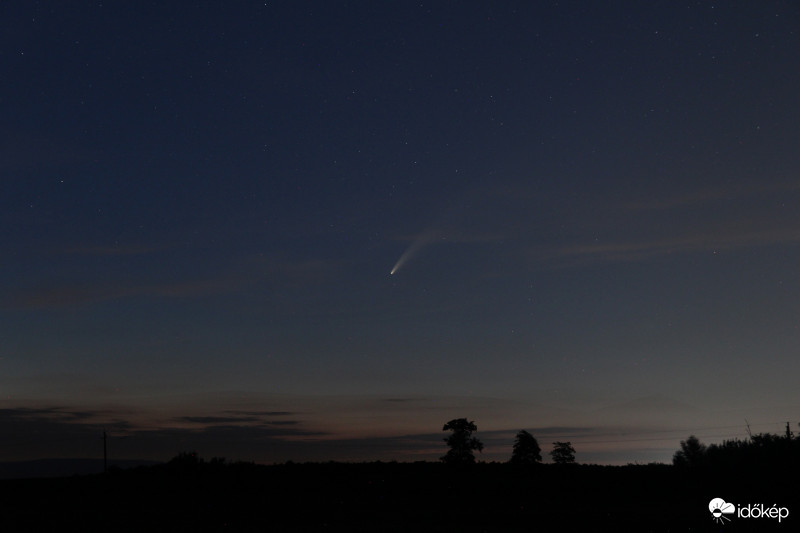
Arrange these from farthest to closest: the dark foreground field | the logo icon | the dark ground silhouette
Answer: the logo icon, the dark ground silhouette, the dark foreground field

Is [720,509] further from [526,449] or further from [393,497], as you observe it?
[526,449]

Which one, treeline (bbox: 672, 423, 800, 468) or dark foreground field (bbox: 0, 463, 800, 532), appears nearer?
dark foreground field (bbox: 0, 463, 800, 532)

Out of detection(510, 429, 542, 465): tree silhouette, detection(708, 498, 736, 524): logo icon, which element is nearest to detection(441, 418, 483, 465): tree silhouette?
detection(510, 429, 542, 465): tree silhouette

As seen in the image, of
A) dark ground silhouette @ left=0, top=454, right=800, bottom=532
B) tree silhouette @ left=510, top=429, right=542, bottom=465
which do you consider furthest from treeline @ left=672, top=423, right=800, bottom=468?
tree silhouette @ left=510, top=429, right=542, bottom=465

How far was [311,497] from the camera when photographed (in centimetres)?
3891

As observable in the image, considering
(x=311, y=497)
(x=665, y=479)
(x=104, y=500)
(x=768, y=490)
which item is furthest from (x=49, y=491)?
(x=768, y=490)

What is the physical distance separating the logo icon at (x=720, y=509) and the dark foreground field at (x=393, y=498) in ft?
1.23

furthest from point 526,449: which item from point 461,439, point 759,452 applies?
point 759,452

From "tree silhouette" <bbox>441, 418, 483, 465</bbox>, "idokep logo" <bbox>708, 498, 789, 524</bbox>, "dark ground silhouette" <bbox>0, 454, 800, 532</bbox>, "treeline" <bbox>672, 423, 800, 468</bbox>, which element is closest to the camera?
"dark ground silhouette" <bbox>0, 454, 800, 532</bbox>

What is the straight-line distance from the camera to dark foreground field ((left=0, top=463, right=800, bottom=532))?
29.7 metres

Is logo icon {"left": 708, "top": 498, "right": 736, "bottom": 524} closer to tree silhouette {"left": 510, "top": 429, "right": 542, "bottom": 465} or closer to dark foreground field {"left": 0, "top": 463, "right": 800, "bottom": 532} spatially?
dark foreground field {"left": 0, "top": 463, "right": 800, "bottom": 532}

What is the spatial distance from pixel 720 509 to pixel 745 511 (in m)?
1.11

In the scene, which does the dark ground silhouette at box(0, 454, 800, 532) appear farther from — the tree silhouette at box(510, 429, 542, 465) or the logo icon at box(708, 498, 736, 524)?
the tree silhouette at box(510, 429, 542, 465)

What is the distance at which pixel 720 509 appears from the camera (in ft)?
105
